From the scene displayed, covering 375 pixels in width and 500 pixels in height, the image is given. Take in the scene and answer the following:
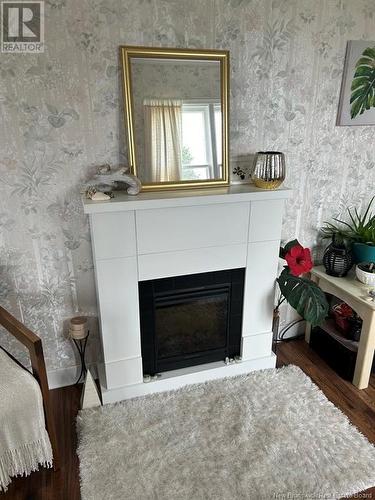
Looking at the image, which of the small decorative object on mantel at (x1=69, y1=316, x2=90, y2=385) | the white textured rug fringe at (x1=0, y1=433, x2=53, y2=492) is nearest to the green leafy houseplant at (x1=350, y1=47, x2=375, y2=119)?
the small decorative object on mantel at (x1=69, y1=316, x2=90, y2=385)

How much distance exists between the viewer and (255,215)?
Result: 6.61 ft

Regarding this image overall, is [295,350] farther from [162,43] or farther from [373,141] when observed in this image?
[162,43]

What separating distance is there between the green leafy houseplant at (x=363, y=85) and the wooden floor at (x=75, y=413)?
5.16 feet

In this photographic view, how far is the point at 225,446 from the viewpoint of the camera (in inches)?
70.2

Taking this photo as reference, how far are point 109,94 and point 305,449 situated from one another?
6.37ft

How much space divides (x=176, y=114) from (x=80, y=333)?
49.6 inches

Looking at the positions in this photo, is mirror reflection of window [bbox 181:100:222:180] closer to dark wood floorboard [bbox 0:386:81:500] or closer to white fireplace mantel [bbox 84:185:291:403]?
white fireplace mantel [bbox 84:185:291:403]

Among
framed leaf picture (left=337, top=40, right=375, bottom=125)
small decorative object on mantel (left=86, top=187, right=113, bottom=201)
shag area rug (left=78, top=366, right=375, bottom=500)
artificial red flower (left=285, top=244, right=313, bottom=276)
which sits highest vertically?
framed leaf picture (left=337, top=40, right=375, bottom=125)

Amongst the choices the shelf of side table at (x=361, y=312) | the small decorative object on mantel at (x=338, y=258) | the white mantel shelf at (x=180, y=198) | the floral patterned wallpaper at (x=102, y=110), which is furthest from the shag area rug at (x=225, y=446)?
the white mantel shelf at (x=180, y=198)

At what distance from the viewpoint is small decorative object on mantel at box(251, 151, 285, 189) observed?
6.51 ft

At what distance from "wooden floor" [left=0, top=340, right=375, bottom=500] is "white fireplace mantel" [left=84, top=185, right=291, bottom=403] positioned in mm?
243

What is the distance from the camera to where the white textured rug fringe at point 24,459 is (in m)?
1.49

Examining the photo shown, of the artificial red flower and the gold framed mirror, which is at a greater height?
the gold framed mirror

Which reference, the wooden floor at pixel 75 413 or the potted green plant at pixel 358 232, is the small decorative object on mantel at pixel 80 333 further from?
the potted green plant at pixel 358 232
